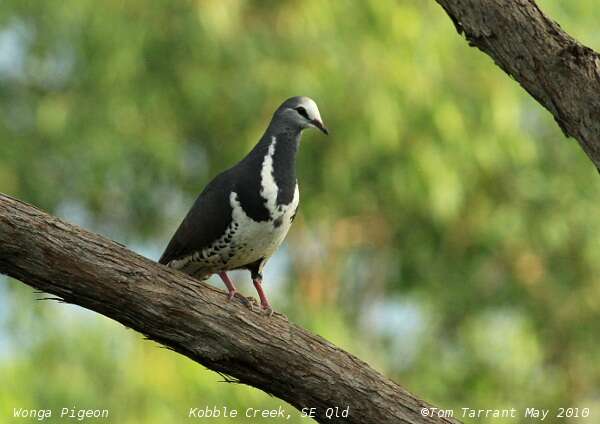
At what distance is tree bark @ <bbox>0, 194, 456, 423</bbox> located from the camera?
13.7 feet

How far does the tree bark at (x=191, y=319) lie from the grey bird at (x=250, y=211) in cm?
71

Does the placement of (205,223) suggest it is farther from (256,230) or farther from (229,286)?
(229,286)

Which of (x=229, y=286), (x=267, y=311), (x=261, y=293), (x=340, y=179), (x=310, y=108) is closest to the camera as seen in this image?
(x=267, y=311)

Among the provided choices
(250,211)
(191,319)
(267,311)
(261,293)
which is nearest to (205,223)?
(250,211)

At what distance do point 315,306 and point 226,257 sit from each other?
16.6 feet

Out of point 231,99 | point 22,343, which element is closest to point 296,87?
point 231,99

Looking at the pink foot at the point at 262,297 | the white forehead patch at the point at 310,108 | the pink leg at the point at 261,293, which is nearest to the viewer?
the pink foot at the point at 262,297

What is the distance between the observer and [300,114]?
18.5 ft

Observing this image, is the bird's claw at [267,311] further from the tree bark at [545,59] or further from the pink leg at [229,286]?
the tree bark at [545,59]

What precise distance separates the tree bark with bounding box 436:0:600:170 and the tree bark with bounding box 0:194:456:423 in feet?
3.67

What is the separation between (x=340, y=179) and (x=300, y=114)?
4.61 meters

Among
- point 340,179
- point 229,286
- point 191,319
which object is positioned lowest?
point 191,319

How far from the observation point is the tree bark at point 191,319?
418 centimetres

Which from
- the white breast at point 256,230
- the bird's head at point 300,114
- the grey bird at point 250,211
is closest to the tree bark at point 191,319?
the grey bird at point 250,211
